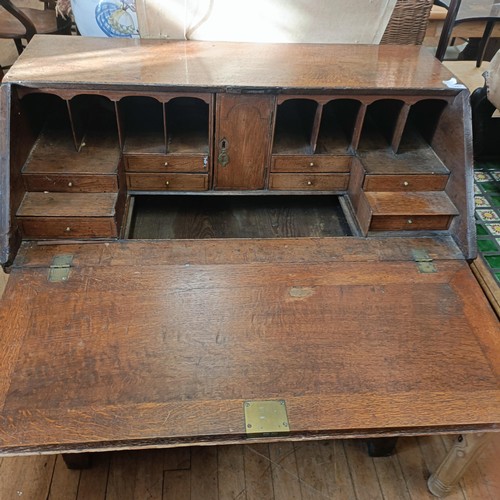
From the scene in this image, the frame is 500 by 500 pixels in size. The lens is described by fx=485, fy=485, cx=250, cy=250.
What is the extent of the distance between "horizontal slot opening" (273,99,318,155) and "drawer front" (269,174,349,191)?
73 millimetres

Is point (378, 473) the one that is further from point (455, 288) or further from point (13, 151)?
point (13, 151)

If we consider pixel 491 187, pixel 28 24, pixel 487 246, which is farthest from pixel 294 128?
pixel 28 24

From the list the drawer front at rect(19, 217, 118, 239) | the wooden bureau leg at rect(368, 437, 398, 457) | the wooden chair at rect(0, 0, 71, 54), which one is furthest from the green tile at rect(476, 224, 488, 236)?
the wooden chair at rect(0, 0, 71, 54)

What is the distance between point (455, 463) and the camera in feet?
3.78

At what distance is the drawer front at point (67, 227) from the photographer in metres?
1.20

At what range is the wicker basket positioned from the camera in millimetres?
1541

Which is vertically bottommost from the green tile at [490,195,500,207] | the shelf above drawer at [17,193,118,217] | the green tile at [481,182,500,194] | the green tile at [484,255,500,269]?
the green tile at [484,255,500,269]

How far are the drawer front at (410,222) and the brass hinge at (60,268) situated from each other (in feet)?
2.56

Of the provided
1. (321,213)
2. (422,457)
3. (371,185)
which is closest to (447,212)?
(371,185)

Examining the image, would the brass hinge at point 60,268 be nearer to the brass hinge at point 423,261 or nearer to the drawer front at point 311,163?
the drawer front at point 311,163

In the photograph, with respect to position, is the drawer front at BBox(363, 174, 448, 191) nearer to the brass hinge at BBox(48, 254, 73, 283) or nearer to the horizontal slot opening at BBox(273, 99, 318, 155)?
the horizontal slot opening at BBox(273, 99, 318, 155)

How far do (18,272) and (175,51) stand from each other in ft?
2.41

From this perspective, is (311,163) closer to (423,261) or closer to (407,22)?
(423,261)

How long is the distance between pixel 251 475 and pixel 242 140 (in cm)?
90
